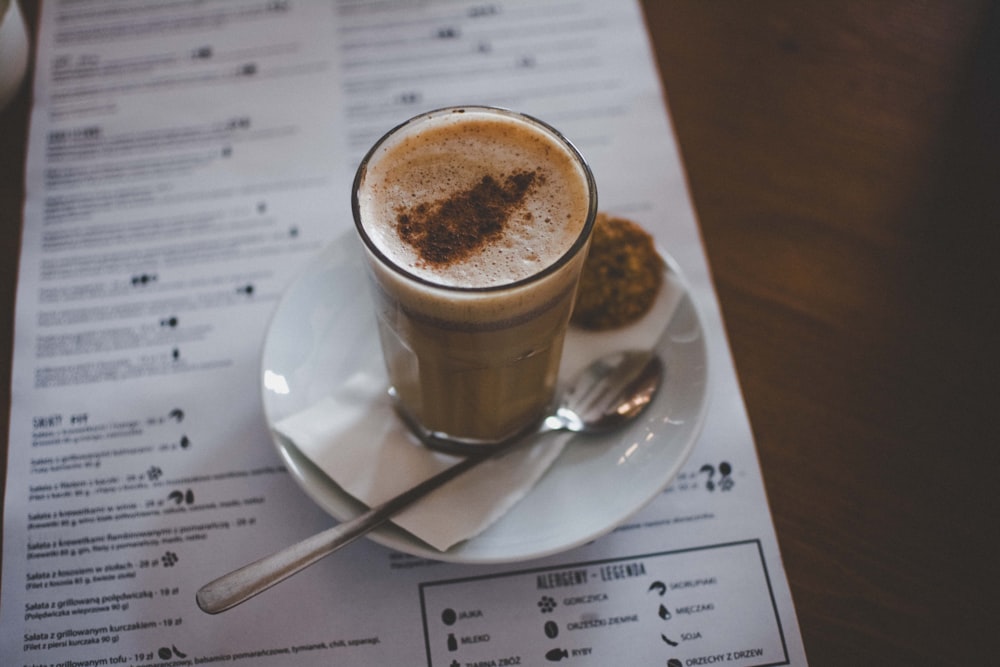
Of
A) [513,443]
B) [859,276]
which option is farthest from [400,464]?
[859,276]

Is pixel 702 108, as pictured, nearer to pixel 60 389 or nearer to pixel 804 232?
pixel 804 232

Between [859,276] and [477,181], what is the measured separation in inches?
19.8

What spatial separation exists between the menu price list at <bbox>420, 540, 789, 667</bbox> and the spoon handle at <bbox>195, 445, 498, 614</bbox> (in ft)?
0.34

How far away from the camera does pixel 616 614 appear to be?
2.20ft

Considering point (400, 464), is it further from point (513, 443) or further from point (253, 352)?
point (253, 352)

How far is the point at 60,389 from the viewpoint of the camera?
0.80m

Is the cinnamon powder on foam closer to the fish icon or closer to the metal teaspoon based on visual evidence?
the metal teaspoon

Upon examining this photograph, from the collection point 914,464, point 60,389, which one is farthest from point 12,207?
point 914,464

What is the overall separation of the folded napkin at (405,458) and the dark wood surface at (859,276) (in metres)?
0.18

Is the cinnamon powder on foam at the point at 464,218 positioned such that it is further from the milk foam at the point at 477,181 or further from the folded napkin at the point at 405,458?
the folded napkin at the point at 405,458

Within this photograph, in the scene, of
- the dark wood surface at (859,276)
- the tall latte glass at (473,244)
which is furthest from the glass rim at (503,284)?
the dark wood surface at (859,276)

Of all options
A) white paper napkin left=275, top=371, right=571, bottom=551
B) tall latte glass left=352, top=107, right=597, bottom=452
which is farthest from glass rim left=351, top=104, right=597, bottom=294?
white paper napkin left=275, top=371, right=571, bottom=551

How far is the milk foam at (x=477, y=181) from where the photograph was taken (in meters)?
0.59

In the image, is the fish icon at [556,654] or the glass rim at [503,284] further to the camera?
the fish icon at [556,654]
